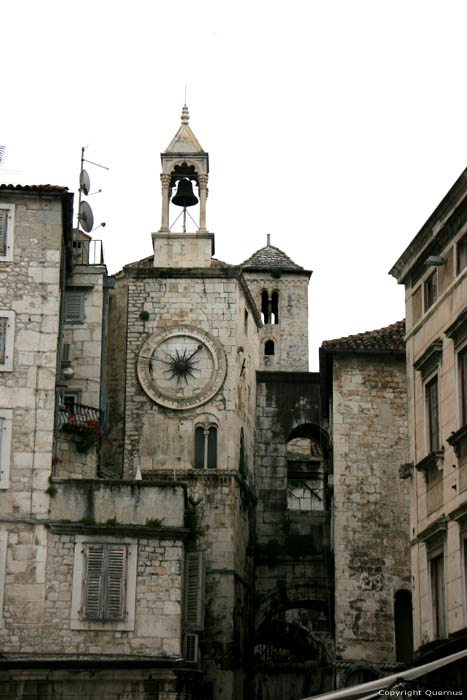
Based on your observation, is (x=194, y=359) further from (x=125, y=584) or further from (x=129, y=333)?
(x=125, y=584)

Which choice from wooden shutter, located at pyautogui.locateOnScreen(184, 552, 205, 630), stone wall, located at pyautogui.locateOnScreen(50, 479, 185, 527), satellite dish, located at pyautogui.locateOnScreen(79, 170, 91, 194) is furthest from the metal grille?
satellite dish, located at pyautogui.locateOnScreen(79, 170, 91, 194)

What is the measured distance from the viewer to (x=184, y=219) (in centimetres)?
4344

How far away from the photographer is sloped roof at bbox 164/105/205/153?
4319 cm

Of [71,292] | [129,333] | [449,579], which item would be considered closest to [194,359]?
[129,333]

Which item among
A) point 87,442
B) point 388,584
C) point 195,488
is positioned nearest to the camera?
point 87,442

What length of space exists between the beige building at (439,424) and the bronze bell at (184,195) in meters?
17.9

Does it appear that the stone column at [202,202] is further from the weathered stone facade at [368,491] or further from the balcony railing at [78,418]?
the balcony railing at [78,418]

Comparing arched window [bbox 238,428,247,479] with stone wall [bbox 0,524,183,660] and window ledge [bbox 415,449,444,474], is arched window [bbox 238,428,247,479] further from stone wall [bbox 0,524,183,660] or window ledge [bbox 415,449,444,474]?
window ledge [bbox 415,449,444,474]

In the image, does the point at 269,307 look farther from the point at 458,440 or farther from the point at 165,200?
the point at 458,440

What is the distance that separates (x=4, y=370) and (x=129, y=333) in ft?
36.9

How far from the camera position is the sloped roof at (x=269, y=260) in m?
68.3

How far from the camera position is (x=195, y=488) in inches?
1571

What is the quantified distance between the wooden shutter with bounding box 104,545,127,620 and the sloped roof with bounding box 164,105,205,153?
1744 centimetres

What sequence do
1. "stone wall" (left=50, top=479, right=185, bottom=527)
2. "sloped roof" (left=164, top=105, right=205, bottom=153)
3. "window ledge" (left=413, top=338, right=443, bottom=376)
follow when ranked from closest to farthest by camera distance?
"window ledge" (left=413, top=338, right=443, bottom=376) < "stone wall" (left=50, top=479, right=185, bottom=527) < "sloped roof" (left=164, top=105, right=205, bottom=153)
